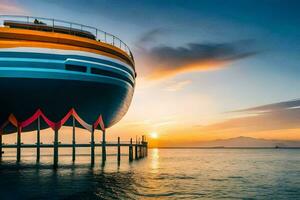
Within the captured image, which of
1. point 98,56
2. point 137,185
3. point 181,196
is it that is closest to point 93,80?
point 98,56

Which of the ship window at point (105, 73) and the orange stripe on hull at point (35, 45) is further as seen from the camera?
the ship window at point (105, 73)

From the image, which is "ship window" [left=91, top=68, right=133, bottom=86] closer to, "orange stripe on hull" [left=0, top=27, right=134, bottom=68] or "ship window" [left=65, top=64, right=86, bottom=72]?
"ship window" [left=65, top=64, right=86, bottom=72]

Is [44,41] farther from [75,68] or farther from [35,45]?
[75,68]

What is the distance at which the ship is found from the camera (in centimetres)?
3812

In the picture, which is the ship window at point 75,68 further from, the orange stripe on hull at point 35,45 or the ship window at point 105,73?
the orange stripe on hull at point 35,45

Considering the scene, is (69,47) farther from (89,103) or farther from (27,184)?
(27,184)

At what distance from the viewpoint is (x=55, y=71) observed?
39.0 m

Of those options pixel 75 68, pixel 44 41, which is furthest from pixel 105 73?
pixel 44 41

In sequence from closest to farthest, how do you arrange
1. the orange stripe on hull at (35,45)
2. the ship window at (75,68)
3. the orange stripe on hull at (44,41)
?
the orange stripe on hull at (35,45) < the orange stripe on hull at (44,41) < the ship window at (75,68)

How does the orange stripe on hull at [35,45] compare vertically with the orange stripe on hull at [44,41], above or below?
below

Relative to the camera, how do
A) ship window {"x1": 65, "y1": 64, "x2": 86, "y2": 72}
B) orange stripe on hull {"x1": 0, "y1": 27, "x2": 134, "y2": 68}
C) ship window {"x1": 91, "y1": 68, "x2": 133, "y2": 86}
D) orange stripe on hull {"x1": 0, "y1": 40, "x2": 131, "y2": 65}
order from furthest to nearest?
1. ship window {"x1": 91, "y1": 68, "x2": 133, "y2": 86}
2. ship window {"x1": 65, "y1": 64, "x2": 86, "y2": 72}
3. orange stripe on hull {"x1": 0, "y1": 27, "x2": 134, "y2": 68}
4. orange stripe on hull {"x1": 0, "y1": 40, "x2": 131, "y2": 65}

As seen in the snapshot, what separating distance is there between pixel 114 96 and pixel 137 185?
54.3ft

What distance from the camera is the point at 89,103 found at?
44125 mm

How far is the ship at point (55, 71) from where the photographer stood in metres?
38.1
